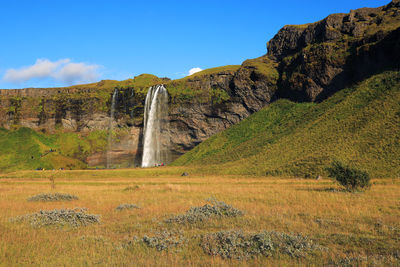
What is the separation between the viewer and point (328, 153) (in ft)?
139

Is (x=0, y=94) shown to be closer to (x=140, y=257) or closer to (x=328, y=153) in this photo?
(x=328, y=153)

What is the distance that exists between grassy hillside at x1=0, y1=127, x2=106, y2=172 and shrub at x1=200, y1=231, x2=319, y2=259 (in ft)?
226

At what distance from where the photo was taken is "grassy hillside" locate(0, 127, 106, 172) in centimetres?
6956

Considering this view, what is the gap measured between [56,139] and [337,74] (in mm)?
82631

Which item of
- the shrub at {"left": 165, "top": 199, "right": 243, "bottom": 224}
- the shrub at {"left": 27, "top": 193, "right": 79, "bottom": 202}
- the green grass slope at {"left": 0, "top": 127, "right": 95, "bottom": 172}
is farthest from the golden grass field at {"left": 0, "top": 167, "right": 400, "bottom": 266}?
the green grass slope at {"left": 0, "top": 127, "right": 95, "bottom": 172}

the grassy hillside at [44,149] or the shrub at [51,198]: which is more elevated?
the grassy hillside at [44,149]

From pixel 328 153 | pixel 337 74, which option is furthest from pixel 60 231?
pixel 337 74

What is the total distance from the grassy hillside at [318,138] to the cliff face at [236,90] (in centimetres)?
493

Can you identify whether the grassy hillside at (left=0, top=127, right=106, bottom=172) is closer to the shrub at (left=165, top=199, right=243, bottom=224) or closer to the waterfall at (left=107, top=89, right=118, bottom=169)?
the waterfall at (left=107, top=89, right=118, bottom=169)

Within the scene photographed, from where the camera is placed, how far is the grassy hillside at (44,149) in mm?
69562

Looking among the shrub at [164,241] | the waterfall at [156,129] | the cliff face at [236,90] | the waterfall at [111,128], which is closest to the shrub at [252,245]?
the shrub at [164,241]

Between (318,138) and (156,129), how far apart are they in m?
47.4

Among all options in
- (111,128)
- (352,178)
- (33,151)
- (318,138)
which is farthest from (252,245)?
(111,128)

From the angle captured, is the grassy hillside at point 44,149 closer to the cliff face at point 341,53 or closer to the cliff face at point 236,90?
the cliff face at point 236,90
